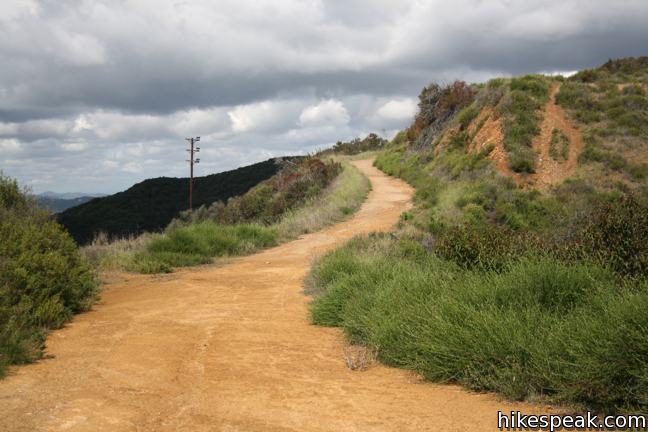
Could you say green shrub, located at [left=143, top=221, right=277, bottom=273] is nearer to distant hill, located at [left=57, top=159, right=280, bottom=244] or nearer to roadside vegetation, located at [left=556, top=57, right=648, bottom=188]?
roadside vegetation, located at [left=556, top=57, right=648, bottom=188]

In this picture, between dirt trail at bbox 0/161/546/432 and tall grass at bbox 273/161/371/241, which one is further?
tall grass at bbox 273/161/371/241

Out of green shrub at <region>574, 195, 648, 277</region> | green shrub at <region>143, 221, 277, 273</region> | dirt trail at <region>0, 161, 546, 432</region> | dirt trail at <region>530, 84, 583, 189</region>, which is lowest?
dirt trail at <region>0, 161, 546, 432</region>

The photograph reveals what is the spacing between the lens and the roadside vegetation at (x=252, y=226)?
14280mm

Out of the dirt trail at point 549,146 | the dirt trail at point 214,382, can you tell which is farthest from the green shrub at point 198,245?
the dirt trail at point 549,146

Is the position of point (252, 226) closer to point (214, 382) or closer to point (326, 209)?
point (326, 209)

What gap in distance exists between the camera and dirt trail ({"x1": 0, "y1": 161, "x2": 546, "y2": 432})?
15.0 feet

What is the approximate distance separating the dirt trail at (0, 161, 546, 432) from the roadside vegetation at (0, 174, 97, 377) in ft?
0.84

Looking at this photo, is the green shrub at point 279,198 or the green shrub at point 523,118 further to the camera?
the green shrub at point 279,198

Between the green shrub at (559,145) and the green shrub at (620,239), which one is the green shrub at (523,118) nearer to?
the green shrub at (559,145)

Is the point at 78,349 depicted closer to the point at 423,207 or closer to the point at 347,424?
the point at 347,424

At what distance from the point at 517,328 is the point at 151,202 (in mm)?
74288

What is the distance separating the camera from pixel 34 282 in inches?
317

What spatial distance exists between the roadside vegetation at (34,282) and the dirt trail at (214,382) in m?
0.26

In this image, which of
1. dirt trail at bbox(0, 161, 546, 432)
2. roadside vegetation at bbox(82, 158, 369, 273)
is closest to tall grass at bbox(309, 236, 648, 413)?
dirt trail at bbox(0, 161, 546, 432)
